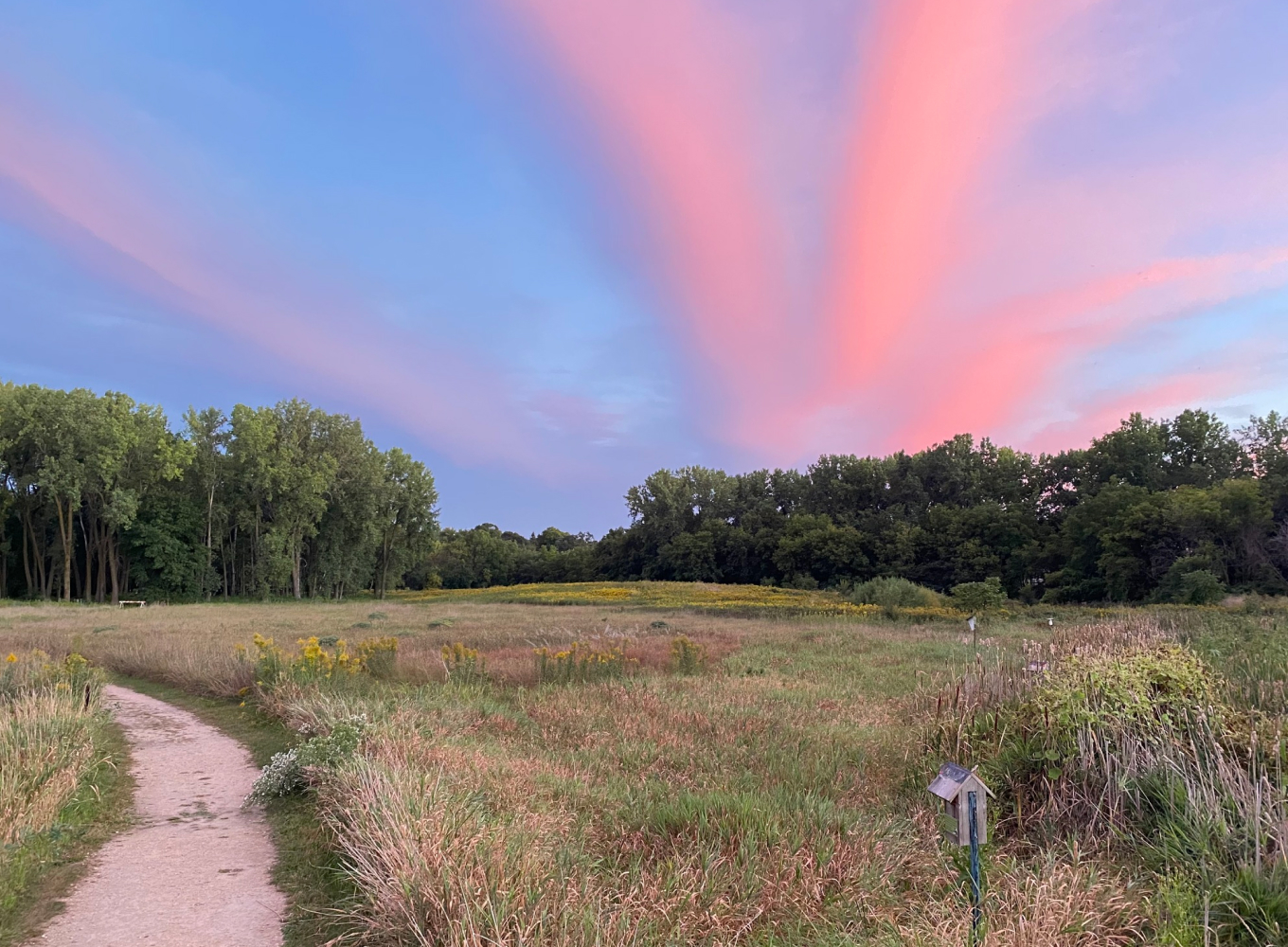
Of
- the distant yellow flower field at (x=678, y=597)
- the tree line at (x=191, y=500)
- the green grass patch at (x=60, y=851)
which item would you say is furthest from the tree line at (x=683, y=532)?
the green grass patch at (x=60, y=851)

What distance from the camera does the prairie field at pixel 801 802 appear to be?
3980mm

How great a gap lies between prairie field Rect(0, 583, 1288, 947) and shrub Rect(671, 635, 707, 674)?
269 centimetres

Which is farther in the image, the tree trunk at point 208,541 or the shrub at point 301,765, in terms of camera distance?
the tree trunk at point 208,541

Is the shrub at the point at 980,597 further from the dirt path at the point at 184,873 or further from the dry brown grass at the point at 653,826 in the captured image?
the dirt path at the point at 184,873

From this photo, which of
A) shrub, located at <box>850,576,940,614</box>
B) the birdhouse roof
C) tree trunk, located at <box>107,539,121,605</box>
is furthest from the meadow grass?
tree trunk, located at <box>107,539,121,605</box>

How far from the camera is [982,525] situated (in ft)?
231

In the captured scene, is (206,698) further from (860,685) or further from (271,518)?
(271,518)

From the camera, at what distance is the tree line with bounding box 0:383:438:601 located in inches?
1938

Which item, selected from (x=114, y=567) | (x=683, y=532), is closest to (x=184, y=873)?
(x=114, y=567)

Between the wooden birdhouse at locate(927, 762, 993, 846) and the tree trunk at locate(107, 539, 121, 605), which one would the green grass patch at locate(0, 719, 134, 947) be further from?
the tree trunk at locate(107, 539, 121, 605)

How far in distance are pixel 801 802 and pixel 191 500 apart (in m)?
66.2

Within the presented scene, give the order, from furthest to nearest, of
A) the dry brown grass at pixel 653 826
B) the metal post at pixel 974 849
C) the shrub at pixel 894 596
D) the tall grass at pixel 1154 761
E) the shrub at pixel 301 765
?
the shrub at pixel 894 596 → the shrub at pixel 301 765 → the tall grass at pixel 1154 761 → the dry brown grass at pixel 653 826 → the metal post at pixel 974 849

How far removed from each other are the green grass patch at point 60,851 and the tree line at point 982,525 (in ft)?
159

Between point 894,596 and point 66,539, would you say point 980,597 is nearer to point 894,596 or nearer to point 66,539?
point 894,596
